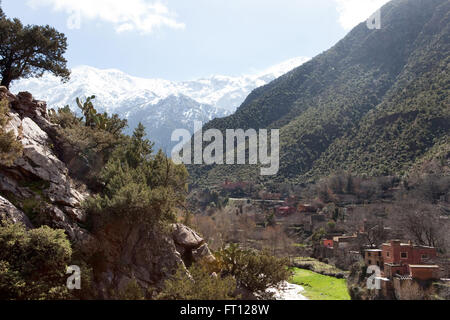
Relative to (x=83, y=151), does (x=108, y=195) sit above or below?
below

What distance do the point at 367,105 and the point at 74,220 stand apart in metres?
80.2

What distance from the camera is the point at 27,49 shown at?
19.7m

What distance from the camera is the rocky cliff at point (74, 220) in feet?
→ 41.0

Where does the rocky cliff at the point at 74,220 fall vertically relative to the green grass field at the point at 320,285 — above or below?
above

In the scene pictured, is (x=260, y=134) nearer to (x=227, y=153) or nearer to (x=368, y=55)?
(x=227, y=153)

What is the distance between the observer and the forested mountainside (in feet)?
200

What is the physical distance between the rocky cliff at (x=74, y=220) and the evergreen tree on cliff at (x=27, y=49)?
14.3 feet

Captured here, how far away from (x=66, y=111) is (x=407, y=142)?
193 feet

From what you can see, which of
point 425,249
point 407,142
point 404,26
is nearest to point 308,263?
point 425,249

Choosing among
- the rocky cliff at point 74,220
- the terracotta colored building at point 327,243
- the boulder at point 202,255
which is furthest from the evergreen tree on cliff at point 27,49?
the terracotta colored building at point 327,243

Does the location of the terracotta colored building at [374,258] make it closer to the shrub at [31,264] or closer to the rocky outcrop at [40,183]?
the rocky outcrop at [40,183]

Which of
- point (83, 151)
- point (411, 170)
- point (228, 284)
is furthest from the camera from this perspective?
point (411, 170)

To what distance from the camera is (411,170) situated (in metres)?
55.1

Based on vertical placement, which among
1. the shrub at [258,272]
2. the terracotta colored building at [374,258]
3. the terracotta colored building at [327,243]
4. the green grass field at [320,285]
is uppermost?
the shrub at [258,272]
